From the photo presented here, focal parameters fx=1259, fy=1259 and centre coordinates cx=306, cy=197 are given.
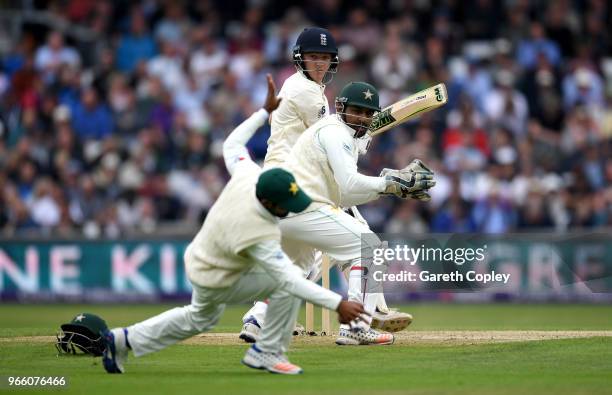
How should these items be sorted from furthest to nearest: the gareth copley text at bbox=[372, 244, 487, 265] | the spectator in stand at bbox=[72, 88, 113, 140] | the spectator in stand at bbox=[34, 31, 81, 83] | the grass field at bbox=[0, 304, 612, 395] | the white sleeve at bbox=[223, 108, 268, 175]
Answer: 1. the spectator in stand at bbox=[34, 31, 81, 83]
2. the spectator in stand at bbox=[72, 88, 113, 140]
3. the gareth copley text at bbox=[372, 244, 487, 265]
4. the white sleeve at bbox=[223, 108, 268, 175]
5. the grass field at bbox=[0, 304, 612, 395]

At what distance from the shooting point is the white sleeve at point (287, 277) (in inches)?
316

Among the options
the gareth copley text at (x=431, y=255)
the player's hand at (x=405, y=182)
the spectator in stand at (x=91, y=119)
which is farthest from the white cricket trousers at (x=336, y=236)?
the spectator in stand at (x=91, y=119)

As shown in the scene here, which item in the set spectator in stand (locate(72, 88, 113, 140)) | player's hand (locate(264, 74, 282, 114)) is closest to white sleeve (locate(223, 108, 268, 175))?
player's hand (locate(264, 74, 282, 114))

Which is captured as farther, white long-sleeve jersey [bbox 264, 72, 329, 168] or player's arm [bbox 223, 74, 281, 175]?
white long-sleeve jersey [bbox 264, 72, 329, 168]

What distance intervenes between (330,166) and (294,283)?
189cm

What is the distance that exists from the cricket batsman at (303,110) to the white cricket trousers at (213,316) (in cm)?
180

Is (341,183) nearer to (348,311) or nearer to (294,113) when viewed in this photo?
(294,113)

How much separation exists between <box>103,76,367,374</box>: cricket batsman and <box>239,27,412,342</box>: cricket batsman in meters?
1.61

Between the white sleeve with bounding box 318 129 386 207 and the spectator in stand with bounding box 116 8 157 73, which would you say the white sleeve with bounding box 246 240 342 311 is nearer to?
the white sleeve with bounding box 318 129 386 207

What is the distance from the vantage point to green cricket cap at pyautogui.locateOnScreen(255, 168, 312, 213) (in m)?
7.88

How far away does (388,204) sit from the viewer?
17.8 m

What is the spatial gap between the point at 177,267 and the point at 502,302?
4.64 meters

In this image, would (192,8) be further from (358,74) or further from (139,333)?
(139,333)

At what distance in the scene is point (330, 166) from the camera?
9742 mm
